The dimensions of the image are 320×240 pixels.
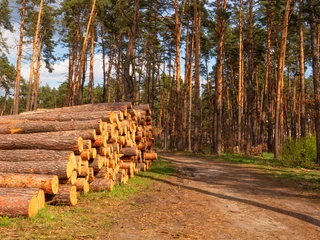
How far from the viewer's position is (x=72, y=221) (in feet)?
19.1

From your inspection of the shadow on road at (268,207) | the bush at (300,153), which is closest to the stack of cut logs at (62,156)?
the shadow on road at (268,207)

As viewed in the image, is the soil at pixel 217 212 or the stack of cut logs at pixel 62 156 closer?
the soil at pixel 217 212

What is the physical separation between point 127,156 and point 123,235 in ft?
20.2

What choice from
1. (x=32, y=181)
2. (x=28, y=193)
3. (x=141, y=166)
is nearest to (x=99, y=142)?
(x=32, y=181)

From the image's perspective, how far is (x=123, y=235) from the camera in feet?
17.3

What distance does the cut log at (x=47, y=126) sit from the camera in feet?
29.3

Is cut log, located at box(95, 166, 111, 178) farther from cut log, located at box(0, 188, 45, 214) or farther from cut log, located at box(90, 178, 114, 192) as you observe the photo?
cut log, located at box(0, 188, 45, 214)

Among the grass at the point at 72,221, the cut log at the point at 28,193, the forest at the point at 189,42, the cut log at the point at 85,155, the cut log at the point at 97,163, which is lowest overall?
the grass at the point at 72,221

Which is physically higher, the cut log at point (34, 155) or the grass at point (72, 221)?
the cut log at point (34, 155)

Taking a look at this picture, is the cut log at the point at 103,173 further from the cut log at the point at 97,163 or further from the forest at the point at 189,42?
the forest at the point at 189,42

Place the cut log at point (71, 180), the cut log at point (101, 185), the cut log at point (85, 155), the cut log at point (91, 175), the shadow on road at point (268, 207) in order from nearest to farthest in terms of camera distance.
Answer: the shadow on road at point (268, 207)
the cut log at point (71, 180)
the cut log at point (85, 155)
the cut log at point (91, 175)
the cut log at point (101, 185)

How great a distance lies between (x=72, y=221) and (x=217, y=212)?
328 cm

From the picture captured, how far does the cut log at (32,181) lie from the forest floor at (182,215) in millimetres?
453

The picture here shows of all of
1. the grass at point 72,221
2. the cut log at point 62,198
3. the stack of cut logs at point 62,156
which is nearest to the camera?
the grass at point 72,221
